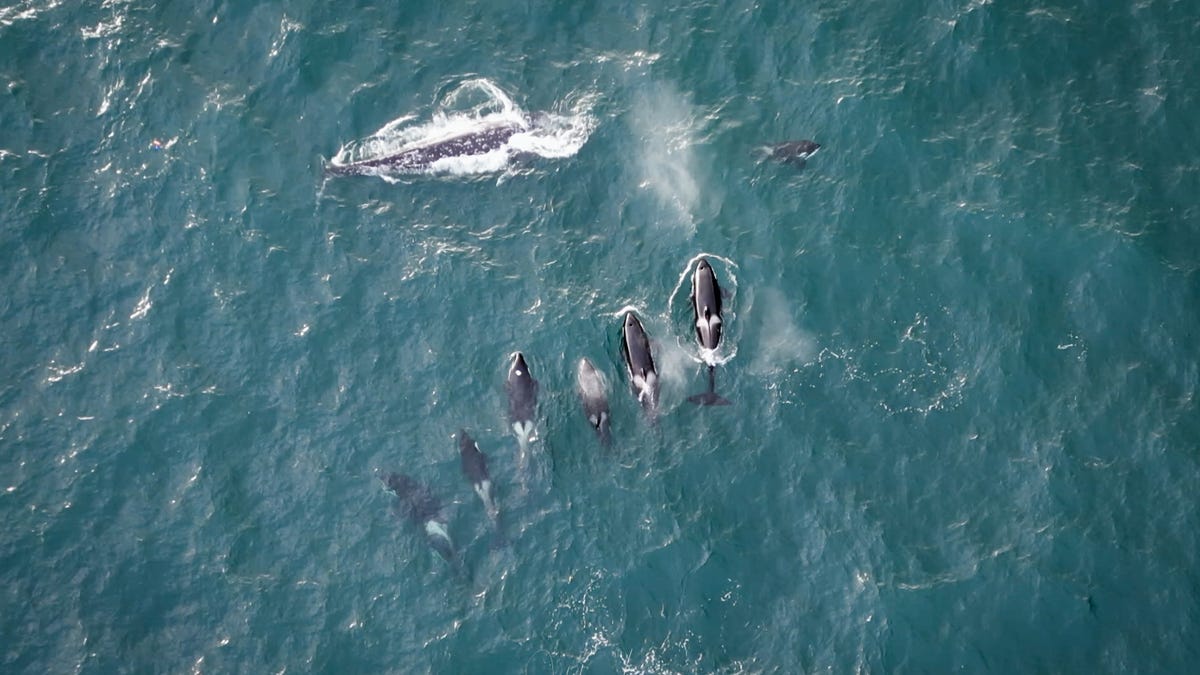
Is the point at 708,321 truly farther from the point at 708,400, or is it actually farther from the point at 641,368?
the point at 641,368

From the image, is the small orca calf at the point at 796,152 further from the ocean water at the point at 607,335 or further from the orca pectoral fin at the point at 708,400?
the orca pectoral fin at the point at 708,400

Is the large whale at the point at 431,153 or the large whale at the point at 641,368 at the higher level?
the large whale at the point at 431,153

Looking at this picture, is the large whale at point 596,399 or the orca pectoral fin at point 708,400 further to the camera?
the orca pectoral fin at point 708,400

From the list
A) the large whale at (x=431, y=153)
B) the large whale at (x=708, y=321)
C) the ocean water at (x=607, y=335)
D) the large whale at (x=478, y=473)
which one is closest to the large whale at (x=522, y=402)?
the ocean water at (x=607, y=335)

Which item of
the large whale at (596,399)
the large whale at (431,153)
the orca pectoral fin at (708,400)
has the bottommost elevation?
the orca pectoral fin at (708,400)

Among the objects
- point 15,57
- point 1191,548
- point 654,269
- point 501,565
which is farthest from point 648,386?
point 15,57

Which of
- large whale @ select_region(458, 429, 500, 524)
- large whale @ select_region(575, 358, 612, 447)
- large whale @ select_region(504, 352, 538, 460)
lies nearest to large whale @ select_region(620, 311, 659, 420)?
large whale @ select_region(575, 358, 612, 447)

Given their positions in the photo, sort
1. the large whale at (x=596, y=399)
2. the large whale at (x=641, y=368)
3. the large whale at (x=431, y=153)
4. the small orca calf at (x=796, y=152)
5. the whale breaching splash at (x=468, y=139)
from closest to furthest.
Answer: the large whale at (x=596, y=399)
the large whale at (x=641, y=368)
the large whale at (x=431, y=153)
the whale breaching splash at (x=468, y=139)
the small orca calf at (x=796, y=152)
